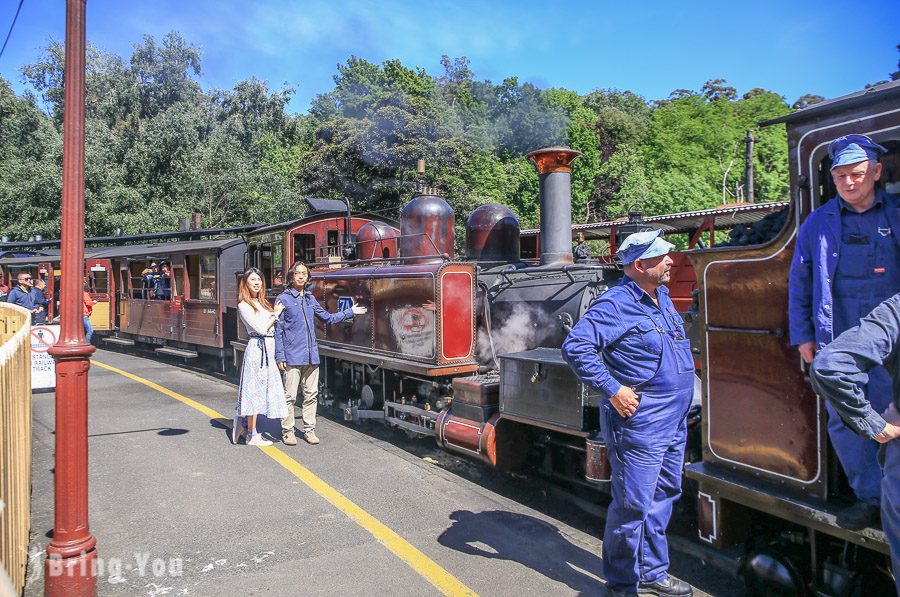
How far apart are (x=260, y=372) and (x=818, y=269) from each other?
5111 mm

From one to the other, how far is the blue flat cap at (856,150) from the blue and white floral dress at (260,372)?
16.9 ft

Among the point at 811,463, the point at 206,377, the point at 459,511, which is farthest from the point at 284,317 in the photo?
the point at 206,377

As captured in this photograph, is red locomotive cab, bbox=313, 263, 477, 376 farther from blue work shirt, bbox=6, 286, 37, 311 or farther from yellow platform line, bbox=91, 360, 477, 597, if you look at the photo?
blue work shirt, bbox=6, 286, 37, 311

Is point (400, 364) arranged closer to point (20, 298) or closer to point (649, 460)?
point (649, 460)

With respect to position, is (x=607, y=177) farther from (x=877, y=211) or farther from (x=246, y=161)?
(x=877, y=211)

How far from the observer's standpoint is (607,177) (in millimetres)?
34188

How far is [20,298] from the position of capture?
11430 millimetres

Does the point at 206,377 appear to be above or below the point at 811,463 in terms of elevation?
below

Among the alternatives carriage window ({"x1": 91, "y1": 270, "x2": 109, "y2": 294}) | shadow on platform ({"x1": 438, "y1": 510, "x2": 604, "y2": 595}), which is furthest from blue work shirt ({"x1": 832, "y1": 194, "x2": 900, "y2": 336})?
carriage window ({"x1": 91, "y1": 270, "x2": 109, "y2": 294})

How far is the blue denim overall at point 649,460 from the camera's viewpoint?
3160 millimetres

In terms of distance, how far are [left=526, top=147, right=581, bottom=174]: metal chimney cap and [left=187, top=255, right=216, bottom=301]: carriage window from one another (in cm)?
856

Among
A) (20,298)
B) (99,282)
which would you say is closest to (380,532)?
(20,298)

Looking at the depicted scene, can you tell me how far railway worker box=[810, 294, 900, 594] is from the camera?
2.09m

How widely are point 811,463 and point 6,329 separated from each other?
777cm
